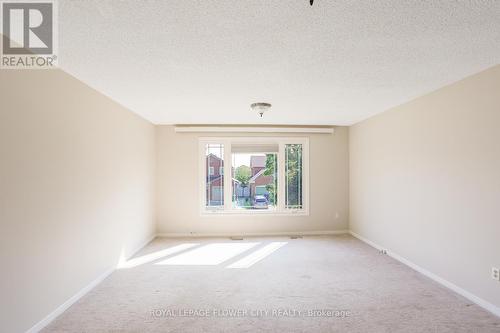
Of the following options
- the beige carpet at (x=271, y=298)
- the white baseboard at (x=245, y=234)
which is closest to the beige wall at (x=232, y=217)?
the white baseboard at (x=245, y=234)

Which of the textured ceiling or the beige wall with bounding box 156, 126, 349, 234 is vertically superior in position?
the textured ceiling

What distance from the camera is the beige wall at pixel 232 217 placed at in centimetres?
599

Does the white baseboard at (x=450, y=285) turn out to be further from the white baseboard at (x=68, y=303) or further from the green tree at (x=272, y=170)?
the white baseboard at (x=68, y=303)

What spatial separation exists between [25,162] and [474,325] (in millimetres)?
4104

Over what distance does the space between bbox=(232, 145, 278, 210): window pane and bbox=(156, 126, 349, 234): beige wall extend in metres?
0.35

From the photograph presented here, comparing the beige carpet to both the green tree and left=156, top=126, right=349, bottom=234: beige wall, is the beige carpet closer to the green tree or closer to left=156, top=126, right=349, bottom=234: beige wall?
left=156, top=126, right=349, bottom=234: beige wall

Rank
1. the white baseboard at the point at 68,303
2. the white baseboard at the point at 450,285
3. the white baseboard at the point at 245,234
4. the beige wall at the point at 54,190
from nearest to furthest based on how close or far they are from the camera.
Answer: the beige wall at the point at 54,190, the white baseboard at the point at 68,303, the white baseboard at the point at 450,285, the white baseboard at the point at 245,234

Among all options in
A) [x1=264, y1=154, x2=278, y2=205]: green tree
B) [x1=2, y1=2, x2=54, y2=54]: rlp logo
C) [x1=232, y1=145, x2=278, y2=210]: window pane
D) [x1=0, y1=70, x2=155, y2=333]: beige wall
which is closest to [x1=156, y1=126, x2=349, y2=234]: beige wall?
[x1=232, y1=145, x2=278, y2=210]: window pane

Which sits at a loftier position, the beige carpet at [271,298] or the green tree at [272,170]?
the green tree at [272,170]

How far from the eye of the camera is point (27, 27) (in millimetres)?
Result: 2021

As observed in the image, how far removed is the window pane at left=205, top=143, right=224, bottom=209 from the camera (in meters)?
6.11

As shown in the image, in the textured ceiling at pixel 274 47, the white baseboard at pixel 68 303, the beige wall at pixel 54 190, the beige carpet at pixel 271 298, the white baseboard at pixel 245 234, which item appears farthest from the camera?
the white baseboard at pixel 245 234

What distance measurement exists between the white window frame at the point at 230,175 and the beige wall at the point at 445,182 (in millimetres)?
1493

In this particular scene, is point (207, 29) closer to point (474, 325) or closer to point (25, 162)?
point (25, 162)
